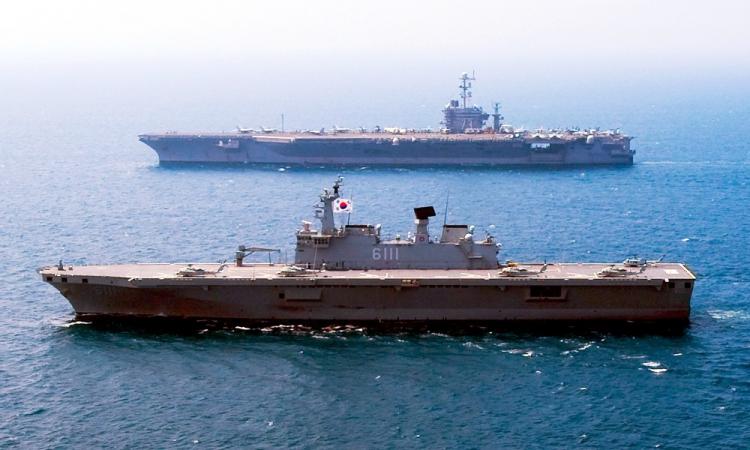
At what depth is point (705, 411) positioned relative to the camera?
113 ft

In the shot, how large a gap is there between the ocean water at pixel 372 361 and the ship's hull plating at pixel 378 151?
2112cm

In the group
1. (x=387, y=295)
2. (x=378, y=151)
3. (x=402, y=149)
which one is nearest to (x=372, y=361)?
(x=387, y=295)

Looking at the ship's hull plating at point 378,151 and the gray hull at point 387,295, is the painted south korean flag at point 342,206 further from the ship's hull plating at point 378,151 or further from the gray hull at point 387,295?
the ship's hull plating at point 378,151

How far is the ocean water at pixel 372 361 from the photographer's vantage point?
3325cm

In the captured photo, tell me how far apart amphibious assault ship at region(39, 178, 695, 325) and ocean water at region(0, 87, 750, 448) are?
128cm

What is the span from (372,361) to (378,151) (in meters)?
53.9

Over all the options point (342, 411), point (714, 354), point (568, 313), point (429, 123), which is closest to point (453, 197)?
point (568, 313)

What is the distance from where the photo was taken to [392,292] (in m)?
43.0

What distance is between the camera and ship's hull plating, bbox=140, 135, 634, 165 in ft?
298

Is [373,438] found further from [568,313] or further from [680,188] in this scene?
[680,188]

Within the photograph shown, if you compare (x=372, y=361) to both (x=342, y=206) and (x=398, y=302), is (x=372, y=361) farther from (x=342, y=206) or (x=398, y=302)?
(x=342, y=206)

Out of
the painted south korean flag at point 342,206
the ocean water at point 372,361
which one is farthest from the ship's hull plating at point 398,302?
the painted south korean flag at point 342,206

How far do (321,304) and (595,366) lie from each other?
11416mm

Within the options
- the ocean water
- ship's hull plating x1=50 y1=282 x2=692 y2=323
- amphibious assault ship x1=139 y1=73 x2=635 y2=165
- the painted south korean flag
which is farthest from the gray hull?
amphibious assault ship x1=139 y1=73 x2=635 y2=165
